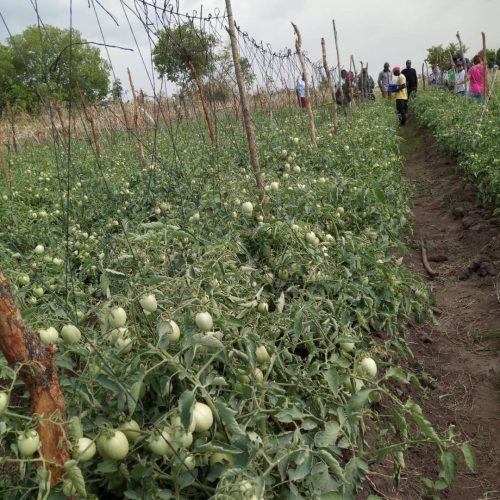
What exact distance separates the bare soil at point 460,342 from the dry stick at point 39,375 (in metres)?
1.16

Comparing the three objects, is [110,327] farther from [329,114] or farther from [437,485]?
[329,114]

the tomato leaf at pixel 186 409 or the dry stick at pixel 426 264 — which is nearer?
the tomato leaf at pixel 186 409

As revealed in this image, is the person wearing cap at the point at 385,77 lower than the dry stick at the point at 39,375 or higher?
higher

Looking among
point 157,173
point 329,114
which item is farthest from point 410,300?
point 329,114

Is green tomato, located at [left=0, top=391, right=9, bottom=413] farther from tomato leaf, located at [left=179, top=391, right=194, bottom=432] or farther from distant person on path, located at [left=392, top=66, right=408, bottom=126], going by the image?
distant person on path, located at [left=392, top=66, right=408, bottom=126]

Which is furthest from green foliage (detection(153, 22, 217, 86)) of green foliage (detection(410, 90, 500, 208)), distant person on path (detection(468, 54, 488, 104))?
distant person on path (detection(468, 54, 488, 104))

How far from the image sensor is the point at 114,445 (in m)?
1.19

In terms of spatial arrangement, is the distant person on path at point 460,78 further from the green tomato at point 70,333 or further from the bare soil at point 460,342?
the green tomato at point 70,333

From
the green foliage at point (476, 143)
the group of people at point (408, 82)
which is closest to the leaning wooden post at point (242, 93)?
the green foliage at point (476, 143)

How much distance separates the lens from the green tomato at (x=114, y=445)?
46.8 inches

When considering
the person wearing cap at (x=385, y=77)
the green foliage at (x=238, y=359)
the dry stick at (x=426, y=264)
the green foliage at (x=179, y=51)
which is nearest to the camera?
the green foliage at (x=238, y=359)

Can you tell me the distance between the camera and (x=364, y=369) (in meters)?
1.77

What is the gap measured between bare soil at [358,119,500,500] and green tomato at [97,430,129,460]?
102cm

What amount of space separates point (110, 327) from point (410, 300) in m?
1.79
